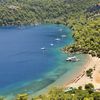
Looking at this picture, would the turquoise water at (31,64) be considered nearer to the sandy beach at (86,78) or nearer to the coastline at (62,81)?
the coastline at (62,81)

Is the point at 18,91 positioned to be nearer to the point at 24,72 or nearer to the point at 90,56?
the point at 24,72

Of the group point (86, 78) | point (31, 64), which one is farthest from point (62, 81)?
point (31, 64)

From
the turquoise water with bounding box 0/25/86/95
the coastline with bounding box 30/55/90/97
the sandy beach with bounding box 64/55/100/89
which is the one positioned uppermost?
the sandy beach with bounding box 64/55/100/89


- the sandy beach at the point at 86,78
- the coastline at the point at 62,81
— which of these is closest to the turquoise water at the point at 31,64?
the coastline at the point at 62,81

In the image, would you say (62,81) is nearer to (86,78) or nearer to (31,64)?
(86,78)

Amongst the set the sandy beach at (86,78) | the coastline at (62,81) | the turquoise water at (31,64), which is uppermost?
the sandy beach at (86,78)

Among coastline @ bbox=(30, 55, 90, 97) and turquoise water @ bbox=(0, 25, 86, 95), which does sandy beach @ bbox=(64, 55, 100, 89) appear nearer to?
coastline @ bbox=(30, 55, 90, 97)

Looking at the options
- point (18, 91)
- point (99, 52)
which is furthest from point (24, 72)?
point (99, 52)

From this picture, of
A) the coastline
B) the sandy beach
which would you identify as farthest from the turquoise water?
the sandy beach
